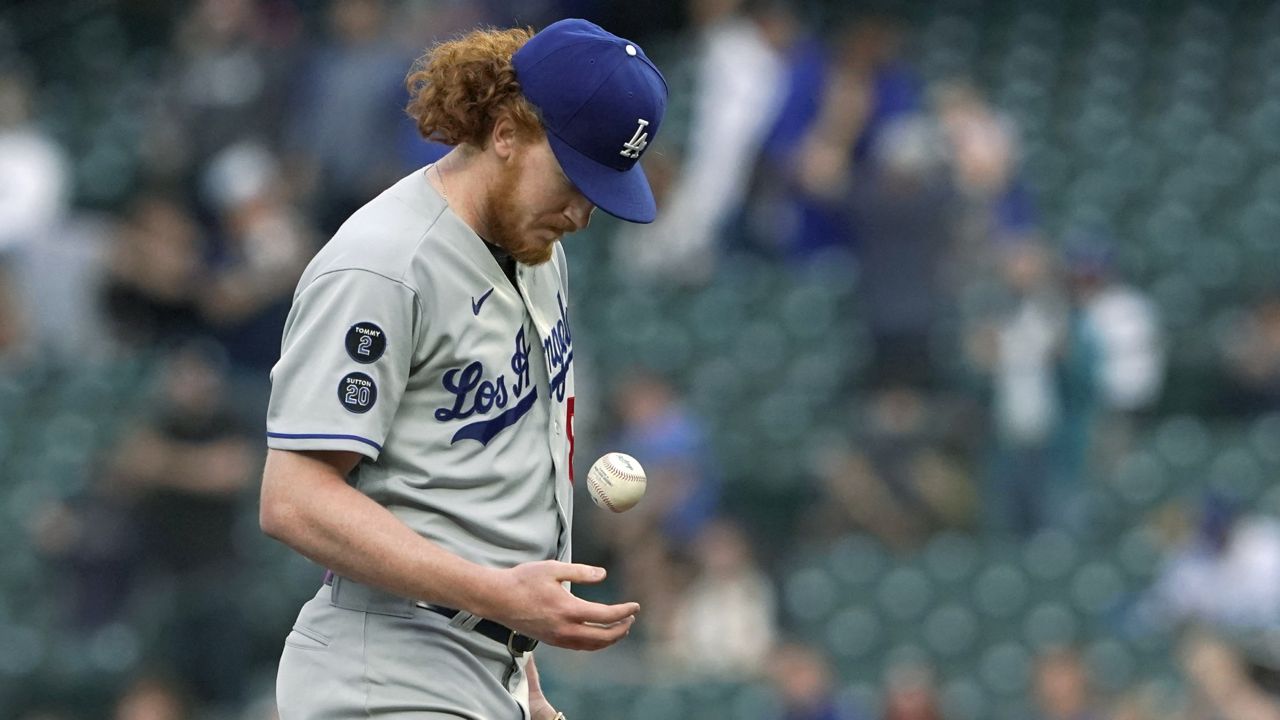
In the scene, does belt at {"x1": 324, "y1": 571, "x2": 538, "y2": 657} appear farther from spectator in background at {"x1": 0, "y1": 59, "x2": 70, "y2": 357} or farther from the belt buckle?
spectator in background at {"x1": 0, "y1": 59, "x2": 70, "y2": 357}

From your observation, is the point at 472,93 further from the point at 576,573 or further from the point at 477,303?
the point at 576,573

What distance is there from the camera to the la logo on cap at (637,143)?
295 centimetres

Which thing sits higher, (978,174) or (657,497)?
(978,174)

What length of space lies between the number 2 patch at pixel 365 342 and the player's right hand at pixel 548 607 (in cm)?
37

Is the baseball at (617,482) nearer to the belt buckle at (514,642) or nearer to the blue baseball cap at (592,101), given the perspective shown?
the belt buckle at (514,642)

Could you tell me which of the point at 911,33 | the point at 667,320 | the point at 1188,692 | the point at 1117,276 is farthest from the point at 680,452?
the point at 911,33

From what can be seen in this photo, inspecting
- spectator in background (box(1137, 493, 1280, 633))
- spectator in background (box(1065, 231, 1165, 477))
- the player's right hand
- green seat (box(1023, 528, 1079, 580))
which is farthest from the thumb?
spectator in background (box(1065, 231, 1165, 477))

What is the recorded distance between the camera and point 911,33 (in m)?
13.6

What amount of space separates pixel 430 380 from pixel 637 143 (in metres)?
0.52

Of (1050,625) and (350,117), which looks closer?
(1050,625)

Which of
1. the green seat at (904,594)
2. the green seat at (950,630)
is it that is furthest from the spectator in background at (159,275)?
the green seat at (950,630)

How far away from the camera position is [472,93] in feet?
9.60

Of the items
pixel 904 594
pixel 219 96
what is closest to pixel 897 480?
pixel 904 594

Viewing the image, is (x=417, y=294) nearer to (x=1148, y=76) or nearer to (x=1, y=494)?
(x=1, y=494)
